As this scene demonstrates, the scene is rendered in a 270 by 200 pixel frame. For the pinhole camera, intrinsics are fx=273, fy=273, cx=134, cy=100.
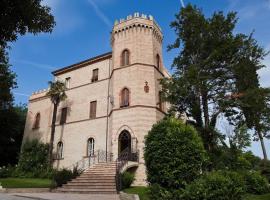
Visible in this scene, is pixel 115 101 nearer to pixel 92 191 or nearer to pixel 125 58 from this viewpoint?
pixel 125 58

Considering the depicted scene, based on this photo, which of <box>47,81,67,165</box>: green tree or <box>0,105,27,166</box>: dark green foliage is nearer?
<box>47,81,67,165</box>: green tree

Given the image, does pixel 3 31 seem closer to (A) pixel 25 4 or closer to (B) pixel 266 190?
(A) pixel 25 4

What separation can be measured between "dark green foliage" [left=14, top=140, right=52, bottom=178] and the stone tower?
762 centimetres

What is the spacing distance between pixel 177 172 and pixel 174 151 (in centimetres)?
88

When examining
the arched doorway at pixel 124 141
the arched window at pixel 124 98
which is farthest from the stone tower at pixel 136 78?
the arched window at pixel 124 98

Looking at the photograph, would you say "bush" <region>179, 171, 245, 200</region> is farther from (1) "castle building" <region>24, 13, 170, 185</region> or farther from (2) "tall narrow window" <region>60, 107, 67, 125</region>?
(2) "tall narrow window" <region>60, 107, 67, 125</region>

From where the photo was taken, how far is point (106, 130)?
24.2 meters

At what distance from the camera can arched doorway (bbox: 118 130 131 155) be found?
2168 centimetres

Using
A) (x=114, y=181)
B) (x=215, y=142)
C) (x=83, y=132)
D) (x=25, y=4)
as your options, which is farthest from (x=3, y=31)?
(x=83, y=132)

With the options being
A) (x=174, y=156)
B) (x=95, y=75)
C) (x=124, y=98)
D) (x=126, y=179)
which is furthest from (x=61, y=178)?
(x=95, y=75)

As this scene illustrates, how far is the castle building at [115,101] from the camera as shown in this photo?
72.1 ft

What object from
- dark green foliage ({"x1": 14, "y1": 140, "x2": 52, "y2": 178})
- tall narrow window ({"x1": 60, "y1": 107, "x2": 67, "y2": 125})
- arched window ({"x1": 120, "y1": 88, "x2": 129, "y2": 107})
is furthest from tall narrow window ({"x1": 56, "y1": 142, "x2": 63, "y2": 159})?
arched window ({"x1": 120, "y1": 88, "x2": 129, "y2": 107})

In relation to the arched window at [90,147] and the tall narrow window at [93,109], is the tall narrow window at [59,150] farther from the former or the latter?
the tall narrow window at [93,109]

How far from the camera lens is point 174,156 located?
1137 cm
